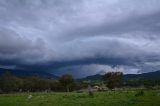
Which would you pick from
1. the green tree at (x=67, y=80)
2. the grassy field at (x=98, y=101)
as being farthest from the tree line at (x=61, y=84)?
the grassy field at (x=98, y=101)

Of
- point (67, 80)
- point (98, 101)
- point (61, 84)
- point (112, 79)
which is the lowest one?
point (98, 101)

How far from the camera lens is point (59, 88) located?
553 ft

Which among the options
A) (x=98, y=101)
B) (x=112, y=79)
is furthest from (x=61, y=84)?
(x=98, y=101)

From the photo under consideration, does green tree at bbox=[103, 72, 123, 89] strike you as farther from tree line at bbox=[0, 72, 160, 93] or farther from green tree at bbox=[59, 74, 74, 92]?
green tree at bbox=[59, 74, 74, 92]

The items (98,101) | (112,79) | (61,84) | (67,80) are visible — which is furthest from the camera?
(61,84)

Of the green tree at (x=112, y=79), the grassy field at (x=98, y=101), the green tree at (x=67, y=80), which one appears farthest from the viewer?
the green tree at (x=67, y=80)

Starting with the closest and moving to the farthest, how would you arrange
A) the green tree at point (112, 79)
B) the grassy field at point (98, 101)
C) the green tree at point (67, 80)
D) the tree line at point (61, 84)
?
the grassy field at point (98, 101) → the green tree at point (112, 79) → the tree line at point (61, 84) → the green tree at point (67, 80)

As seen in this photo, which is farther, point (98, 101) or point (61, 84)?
point (61, 84)

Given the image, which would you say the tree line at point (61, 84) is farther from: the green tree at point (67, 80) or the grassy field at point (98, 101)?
the grassy field at point (98, 101)

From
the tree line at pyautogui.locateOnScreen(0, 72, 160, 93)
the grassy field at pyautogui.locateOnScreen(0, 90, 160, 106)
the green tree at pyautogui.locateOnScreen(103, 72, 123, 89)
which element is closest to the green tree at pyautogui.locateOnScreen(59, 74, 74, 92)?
the tree line at pyautogui.locateOnScreen(0, 72, 160, 93)

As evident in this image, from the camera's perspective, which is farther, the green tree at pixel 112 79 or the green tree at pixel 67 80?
the green tree at pixel 67 80

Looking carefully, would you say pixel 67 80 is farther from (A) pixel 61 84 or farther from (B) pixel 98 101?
(B) pixel 98 101

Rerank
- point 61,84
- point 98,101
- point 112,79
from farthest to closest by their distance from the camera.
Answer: point 61,84 → point 112,79 → point 98,101

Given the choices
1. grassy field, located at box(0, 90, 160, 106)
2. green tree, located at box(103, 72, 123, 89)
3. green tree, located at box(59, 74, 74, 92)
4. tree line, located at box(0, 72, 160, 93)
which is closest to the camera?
grassy field, located at box(0, 90, 160, 106)
